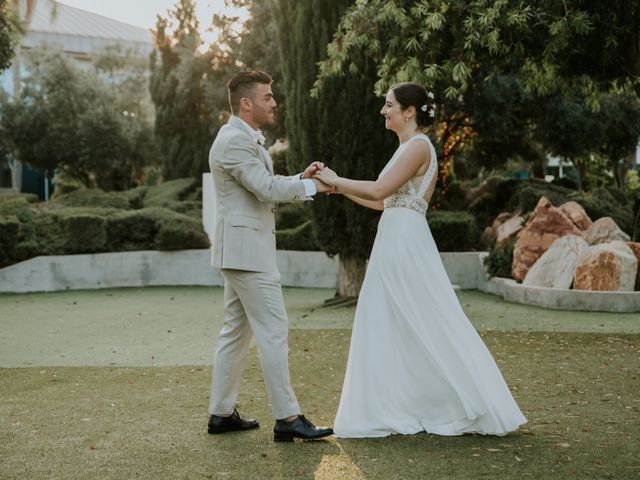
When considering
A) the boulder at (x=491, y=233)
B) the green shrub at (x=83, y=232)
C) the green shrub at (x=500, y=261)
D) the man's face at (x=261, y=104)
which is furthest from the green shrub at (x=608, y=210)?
the man's face at (x=261, y=104)

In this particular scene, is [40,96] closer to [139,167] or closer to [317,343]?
[139,167]

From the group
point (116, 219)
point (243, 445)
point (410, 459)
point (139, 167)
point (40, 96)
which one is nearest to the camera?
point (410, 459)

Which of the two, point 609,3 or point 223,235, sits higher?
point 609,3

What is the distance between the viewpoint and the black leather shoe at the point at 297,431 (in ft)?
16.0

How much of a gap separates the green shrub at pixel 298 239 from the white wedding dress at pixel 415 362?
36.2ft

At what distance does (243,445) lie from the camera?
4883 mm

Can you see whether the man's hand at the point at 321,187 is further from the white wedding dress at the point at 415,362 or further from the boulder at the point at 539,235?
the boulder at the point at 539,235

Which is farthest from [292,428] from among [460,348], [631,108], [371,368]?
[631,108]

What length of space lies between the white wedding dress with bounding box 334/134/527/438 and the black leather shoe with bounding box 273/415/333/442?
0.47ft

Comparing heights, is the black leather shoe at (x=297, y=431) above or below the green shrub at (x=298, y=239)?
below

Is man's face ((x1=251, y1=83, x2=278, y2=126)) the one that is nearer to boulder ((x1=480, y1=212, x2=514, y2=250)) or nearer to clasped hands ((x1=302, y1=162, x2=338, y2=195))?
clasped hands ((x1=302, y1=162, x2=338, y2=195))

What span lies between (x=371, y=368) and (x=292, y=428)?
63 centimetres

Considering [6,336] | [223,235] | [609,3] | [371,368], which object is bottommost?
[6,336]

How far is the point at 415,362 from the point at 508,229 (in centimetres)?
1111
